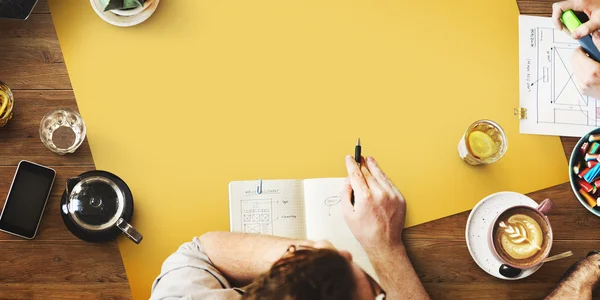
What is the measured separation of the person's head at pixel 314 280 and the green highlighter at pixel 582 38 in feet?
2.52

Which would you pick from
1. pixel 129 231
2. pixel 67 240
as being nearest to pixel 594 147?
pixel 129 231

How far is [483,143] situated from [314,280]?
60 centimetres

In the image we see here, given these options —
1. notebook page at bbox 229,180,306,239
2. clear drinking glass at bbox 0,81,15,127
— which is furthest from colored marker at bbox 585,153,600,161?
clear drinking glass at bbox 0,81,15,127

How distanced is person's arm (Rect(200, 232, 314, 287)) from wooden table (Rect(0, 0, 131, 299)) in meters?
0.22

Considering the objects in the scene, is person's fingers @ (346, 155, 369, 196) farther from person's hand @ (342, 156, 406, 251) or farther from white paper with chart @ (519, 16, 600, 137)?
white paper with chart @ (519, 16, 600, 137)

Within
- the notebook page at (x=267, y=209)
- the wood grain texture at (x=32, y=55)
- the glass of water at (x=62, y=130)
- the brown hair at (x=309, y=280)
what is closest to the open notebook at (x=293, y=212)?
the notebook page at (x=267, y=209)

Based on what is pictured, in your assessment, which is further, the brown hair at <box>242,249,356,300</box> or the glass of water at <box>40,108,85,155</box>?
the glass of water at <box>40,108,85,155</box>

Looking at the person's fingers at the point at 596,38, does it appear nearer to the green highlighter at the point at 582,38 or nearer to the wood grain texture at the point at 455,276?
the green highlighter at the point at 582,38

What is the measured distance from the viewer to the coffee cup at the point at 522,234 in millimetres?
1098

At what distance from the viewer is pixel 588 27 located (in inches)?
44.3

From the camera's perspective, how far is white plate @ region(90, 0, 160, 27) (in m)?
1.13

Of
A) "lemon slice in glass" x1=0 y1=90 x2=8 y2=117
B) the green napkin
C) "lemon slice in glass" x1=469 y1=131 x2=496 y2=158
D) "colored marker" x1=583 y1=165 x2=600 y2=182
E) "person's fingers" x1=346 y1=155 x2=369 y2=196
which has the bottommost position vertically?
"colored marker" x1=583 y1=165 x2=600 y2=182

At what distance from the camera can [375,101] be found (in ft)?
3.92

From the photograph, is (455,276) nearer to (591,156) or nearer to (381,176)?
(381,176)
